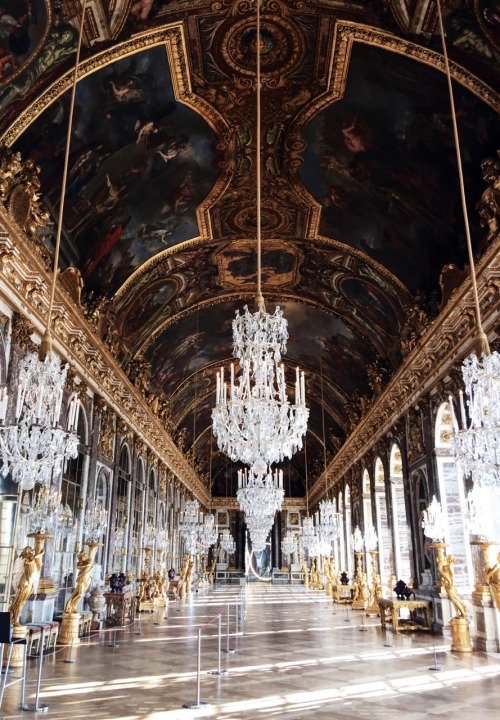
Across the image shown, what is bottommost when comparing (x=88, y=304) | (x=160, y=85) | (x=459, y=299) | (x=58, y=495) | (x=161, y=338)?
(x=58, y=495)

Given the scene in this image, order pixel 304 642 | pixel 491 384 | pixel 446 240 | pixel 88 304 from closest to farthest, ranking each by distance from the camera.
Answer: pixel 491 384
pixel 304 642
pixel 446 240
pixel 88 304

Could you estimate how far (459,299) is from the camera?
35.5 feet

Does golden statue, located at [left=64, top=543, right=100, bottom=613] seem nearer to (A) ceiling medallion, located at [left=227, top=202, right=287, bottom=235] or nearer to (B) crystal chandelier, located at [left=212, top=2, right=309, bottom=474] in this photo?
(B) crystal chandelier, located at [left=212, top=2, right=309, bottom=474]

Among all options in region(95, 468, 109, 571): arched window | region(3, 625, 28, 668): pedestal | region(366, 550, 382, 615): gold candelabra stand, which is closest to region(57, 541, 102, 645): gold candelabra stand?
region(3, 625, 28, 668): pedestal

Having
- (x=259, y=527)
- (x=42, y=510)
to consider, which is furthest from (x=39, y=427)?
(x=259, y=527)

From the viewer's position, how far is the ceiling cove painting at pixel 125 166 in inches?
381

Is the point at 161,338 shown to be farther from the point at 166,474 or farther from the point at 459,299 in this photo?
the point at 459,299

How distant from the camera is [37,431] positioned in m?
6.51

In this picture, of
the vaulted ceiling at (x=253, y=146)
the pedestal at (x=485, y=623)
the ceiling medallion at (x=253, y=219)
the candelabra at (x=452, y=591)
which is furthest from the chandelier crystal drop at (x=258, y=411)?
the ceiling medallion at (x=253, y=219)

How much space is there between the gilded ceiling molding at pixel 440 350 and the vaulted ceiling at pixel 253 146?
793mm

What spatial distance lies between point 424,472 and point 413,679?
762cm

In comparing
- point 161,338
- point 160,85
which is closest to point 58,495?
point 160,85

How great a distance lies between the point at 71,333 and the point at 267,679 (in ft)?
26.0

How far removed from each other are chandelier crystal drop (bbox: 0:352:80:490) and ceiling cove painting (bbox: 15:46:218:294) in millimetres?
4538
